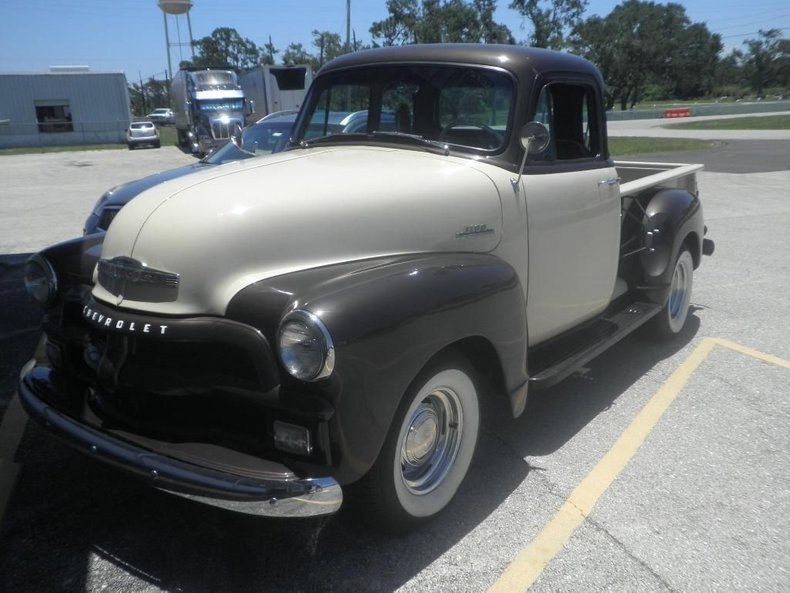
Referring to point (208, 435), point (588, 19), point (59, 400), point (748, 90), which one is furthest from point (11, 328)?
point (748, 90)

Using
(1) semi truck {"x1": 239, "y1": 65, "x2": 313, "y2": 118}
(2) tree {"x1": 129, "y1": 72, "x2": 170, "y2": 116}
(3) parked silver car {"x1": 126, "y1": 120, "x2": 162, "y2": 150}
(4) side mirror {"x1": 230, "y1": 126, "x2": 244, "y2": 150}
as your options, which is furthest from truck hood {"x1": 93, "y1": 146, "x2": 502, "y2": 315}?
(2) tree {"x1": 129, "y1": 72, "x2": 170, "y2": 116}

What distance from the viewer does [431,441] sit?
3037 millimetres

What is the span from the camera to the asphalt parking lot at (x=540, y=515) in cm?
271

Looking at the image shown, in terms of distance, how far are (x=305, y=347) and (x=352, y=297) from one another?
26cm

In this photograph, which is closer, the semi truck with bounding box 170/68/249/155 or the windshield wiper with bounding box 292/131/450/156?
the windshield wiper with bounding box 292/131/450/156

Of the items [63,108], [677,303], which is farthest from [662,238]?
[63,108]

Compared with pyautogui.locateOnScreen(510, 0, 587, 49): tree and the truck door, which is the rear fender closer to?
the truck door

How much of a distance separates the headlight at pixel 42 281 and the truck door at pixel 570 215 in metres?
2.36

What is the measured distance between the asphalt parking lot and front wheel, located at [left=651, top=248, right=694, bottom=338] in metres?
0.29

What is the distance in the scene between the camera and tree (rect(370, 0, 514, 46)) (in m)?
49.0

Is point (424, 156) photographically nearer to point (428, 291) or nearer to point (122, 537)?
point (428, 291)

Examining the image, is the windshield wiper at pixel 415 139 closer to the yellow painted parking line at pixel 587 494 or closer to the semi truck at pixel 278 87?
the yellow painted parking line at pixel 587 494

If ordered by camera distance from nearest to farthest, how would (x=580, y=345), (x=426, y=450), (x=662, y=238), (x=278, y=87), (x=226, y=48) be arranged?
(x=426, y=450)
(x=580, y=345)
(x=662, y=238)
(x=278, y=87)
(x=226, y=48)

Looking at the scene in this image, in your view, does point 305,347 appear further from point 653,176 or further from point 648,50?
point 648,50
